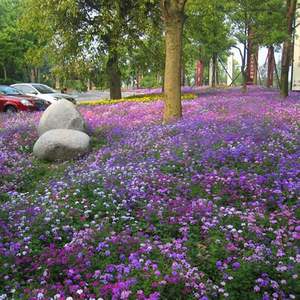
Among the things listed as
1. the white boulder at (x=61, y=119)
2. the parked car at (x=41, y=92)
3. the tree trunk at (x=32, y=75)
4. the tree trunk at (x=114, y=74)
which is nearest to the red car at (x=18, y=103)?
the parked car at (x=41, y=92)

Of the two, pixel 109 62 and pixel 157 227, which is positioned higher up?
pixel 109 62

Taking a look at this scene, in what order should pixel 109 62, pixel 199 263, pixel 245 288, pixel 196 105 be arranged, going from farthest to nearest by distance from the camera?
pixel 109 62, pixel 196 105, pixel 199 263, pixel 245 288

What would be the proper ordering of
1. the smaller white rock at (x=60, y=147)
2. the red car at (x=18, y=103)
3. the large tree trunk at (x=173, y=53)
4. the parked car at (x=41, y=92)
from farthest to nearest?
the parked car at (x=41, y=92) < the red car at (x=18, y=103) < the large tree trunk at (x=173, y=53) < the smaller white rock at (x=60, y=147)

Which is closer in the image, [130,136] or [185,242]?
[185,242]

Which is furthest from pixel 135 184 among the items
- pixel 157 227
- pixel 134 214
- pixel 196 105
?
pixel 196 105

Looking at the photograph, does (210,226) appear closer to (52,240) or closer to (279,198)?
(279,198)

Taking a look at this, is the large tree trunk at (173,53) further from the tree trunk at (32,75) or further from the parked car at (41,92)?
the tree trunk at (32,75)

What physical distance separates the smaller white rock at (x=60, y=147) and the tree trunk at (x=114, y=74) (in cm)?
1432

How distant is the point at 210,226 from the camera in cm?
508

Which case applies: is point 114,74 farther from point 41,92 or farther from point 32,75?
point 32,75

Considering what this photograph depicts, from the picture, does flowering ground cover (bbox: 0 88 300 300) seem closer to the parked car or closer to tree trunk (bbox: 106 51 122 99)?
the parked car

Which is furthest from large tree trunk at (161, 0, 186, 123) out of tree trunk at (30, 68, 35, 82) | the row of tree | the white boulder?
tree trunk at (30, 68, 35, 82)

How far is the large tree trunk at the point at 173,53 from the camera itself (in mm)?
12266

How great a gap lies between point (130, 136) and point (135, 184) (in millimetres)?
4527
